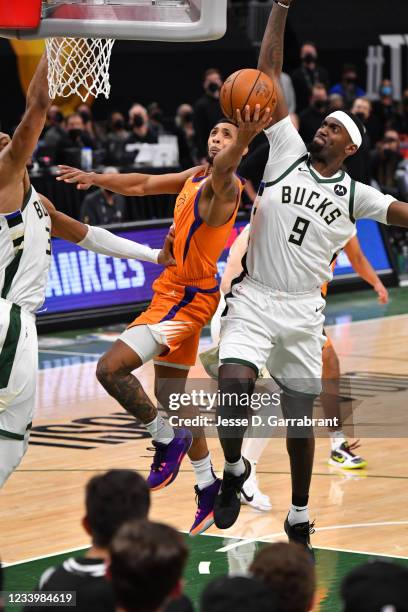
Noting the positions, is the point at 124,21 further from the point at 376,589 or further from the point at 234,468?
the point at 376,589

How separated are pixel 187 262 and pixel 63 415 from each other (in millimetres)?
3866

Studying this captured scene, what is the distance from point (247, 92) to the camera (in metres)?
6.89

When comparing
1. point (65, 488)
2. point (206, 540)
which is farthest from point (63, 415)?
point (206, 540)

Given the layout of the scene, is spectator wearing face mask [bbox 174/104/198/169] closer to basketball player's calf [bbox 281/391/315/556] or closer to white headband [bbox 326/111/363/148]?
white headband [bbox 326/111/363/148]

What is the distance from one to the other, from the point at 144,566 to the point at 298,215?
13.5ft

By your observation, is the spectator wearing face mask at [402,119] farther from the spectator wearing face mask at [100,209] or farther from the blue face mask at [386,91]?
the spectator wearing face mask at [100,209]

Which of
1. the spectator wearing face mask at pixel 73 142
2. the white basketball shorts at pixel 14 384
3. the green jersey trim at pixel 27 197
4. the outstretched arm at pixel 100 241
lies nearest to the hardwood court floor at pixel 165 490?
the white basketball shorts at pixel 14 384

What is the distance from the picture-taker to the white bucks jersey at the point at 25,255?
684 centimetres

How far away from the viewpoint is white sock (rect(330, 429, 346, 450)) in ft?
31.9

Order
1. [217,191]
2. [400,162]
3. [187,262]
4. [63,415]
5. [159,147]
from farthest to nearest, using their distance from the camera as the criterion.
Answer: [400,162] < [159,147] < [63,415] < [187,262] < [217,191]

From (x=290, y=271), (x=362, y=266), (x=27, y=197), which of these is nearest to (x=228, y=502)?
(x=290, y=271)

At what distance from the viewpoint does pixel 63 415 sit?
37.4 feet

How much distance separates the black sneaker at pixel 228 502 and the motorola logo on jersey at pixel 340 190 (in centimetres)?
174

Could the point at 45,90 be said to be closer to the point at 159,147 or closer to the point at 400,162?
the point at 159,147
